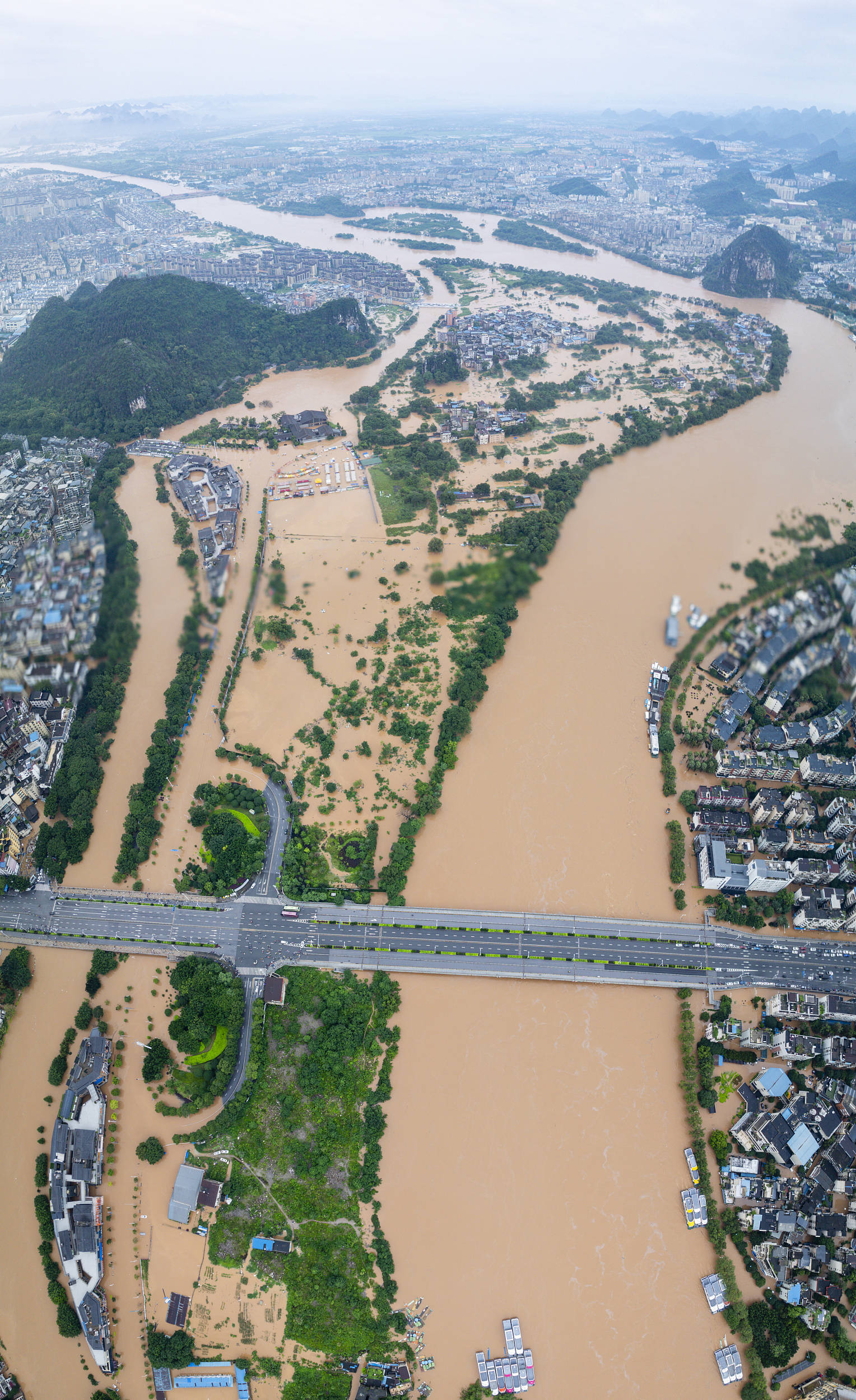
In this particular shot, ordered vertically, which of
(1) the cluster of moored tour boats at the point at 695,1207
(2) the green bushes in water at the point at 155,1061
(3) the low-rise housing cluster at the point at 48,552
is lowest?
(1) the cluster of moored tour boats at the point at 695,1207

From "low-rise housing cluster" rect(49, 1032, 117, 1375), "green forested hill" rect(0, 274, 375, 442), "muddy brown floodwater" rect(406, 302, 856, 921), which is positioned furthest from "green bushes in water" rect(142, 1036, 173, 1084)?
"green forested hill" rect(0, 274, 375, 442)

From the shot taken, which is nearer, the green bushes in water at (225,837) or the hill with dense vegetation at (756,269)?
the green bushes in water at (225,837)

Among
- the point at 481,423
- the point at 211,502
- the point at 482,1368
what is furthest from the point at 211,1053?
the point at 481,423

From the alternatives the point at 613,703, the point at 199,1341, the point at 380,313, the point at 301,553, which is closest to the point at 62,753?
the point at 301,553

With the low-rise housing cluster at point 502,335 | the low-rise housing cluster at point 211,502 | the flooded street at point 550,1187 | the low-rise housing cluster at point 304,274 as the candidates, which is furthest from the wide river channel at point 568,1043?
the low-rise housing cluster at point 304,274

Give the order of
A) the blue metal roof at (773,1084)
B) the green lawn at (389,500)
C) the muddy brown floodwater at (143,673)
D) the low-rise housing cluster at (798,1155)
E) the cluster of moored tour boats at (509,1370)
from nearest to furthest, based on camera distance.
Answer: the cluster of moored tour boats at (509,1370) < the low-rise housing cluster at (798,1155) < the blue metal roof at (773,1084) < the muddy brown floodwater at (143,673) < the green lawn at (389,500)

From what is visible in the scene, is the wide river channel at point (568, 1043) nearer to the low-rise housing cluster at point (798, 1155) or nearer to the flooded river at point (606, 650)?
the flooded river at point (606, 650)

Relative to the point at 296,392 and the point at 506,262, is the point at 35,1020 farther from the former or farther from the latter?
the point at 506,262

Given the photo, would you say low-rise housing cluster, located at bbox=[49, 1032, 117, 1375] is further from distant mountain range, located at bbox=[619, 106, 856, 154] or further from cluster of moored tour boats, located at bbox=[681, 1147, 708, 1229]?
distant mountain range, located at bbox=[619, 106, 856, 154]
